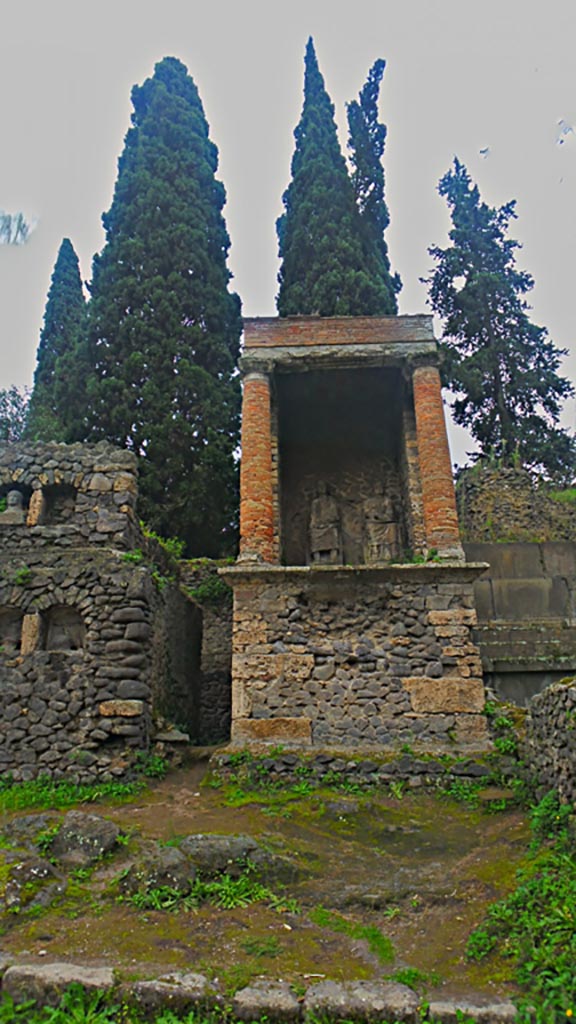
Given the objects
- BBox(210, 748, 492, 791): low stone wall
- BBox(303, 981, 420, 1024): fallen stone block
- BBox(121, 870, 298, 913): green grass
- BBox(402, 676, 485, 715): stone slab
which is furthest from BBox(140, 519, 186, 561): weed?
BBox(303, 981, 420, 1024): fallen stone block

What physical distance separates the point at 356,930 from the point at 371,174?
2264cm

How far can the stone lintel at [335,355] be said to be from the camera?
1155 centimetres

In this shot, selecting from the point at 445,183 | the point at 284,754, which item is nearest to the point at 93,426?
the point at 284,754

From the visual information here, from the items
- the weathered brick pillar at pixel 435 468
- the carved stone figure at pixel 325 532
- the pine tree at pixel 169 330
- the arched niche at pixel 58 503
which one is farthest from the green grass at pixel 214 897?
the pine tree at pixel 169 330

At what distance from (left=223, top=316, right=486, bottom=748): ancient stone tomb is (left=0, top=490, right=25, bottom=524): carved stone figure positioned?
3.42 meters

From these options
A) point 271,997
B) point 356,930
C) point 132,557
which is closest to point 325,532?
point 132,557

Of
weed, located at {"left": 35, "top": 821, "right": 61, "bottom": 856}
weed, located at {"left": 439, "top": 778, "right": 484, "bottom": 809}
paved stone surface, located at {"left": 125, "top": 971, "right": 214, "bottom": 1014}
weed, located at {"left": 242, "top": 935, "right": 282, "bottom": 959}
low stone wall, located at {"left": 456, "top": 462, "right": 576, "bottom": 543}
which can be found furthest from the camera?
low stone wall, located at {"left": 456, "top": 462, "right": 576, "bottom": 543}

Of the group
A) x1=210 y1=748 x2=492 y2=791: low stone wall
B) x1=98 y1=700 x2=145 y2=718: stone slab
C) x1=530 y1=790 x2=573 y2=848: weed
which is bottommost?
x1=530 y1=790 x2=573 y2=848: weed

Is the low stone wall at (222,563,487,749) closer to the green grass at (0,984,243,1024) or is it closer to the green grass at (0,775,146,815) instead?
the green grass at (0,775,146,815)

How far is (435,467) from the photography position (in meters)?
10.6

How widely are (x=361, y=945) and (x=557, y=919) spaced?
1.30 metres

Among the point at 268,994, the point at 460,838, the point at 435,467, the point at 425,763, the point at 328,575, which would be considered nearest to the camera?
the point at 268,994

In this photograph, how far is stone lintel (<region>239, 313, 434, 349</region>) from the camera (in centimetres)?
1175

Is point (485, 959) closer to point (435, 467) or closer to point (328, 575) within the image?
point (328, 575)
